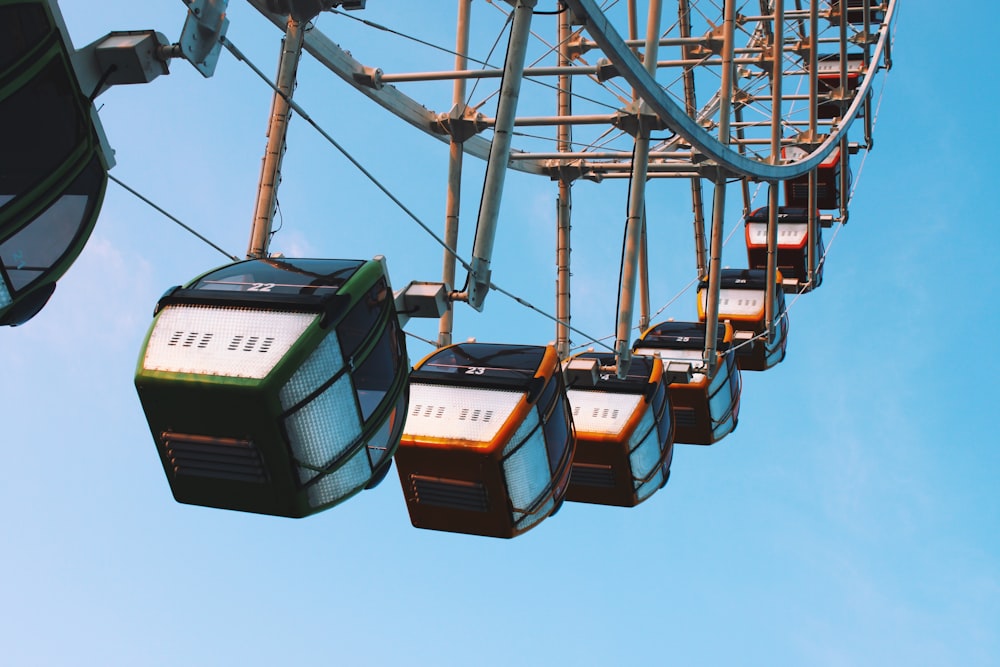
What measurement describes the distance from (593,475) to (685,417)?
309 inches

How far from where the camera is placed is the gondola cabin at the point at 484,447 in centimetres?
1541

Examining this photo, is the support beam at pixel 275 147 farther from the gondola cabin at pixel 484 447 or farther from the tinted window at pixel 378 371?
the tinted window at pixel 378 371

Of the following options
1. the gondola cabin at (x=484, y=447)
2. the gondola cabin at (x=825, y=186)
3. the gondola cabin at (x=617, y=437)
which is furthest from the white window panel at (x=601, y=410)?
the gondola cabin at (x=825, y=186)

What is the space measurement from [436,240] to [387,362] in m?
1.78

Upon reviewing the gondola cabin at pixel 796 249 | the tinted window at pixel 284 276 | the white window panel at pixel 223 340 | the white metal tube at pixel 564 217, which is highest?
the tinted window at pixel 284 276

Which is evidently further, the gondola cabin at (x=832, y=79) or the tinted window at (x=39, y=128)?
the gondola cabin at (x=832, y=79)

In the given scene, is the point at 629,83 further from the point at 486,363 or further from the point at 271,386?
the point at 271,386

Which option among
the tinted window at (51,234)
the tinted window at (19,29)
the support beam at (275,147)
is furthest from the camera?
the support beam at (275,147)

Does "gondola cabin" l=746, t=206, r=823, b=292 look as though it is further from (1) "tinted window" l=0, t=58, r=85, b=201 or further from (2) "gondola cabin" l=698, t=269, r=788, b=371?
(1) "tinted window" l=0, t=58, r=85, b=201

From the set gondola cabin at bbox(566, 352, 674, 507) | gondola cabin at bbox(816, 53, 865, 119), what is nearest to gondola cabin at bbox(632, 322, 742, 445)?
gondola cabin at bbox(566, 352, 674, 507)

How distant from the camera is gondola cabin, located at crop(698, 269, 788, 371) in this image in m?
34.0

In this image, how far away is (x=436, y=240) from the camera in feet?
43.2

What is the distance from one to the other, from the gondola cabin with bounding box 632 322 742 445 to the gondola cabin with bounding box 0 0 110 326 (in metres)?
17.8

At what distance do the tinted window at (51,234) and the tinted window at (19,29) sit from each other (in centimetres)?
117
